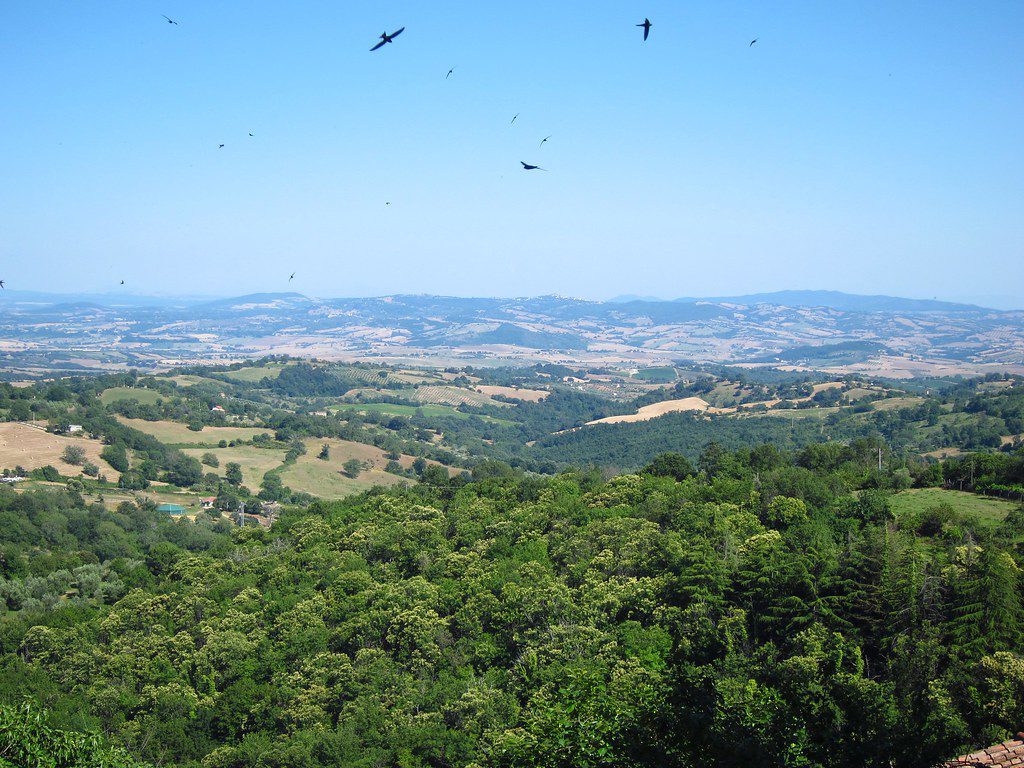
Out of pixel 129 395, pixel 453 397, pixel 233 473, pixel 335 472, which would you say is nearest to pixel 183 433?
pixel 233 473

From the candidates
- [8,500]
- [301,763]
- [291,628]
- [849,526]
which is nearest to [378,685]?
[301,763]

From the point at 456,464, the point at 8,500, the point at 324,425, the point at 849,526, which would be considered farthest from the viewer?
the point at 324,425

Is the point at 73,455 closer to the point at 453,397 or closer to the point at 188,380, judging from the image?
the point at 188,380

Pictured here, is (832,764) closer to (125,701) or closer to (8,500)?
(125,701)

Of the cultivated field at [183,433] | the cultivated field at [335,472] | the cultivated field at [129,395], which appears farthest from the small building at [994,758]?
the cultivated field at [129,395]

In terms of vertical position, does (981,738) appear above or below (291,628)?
above

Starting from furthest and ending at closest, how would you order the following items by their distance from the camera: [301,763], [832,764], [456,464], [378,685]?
[456,464]
[378,685]
[301,763]
[832,764]

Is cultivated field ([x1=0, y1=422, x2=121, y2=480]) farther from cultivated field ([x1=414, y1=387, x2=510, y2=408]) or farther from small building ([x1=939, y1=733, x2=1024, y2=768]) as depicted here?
small building ([x1=939, y1=733, x2=1024, y2=768])

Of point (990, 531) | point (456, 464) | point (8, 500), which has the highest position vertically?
point (990, 531)
